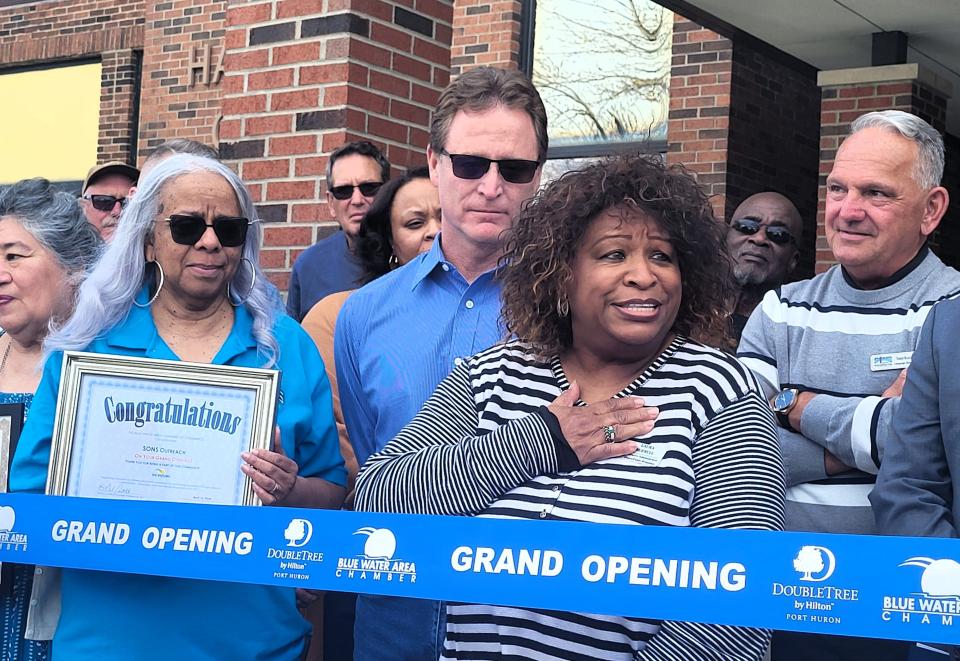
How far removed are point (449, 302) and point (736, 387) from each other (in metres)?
1.11

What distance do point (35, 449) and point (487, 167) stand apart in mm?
1327

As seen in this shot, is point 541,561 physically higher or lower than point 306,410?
lower

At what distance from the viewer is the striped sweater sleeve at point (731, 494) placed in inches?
85.0

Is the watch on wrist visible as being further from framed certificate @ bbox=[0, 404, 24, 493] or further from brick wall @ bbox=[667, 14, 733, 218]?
brick wall @ bbox=[667, 14, 733, 218]

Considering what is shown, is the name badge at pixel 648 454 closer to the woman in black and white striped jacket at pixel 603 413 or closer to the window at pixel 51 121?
the woman in black and white striped jacket at pixel 603 413

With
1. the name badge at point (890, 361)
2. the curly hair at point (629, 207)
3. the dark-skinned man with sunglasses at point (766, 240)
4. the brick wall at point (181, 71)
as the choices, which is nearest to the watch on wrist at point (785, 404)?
the name badge at point (890, 361)

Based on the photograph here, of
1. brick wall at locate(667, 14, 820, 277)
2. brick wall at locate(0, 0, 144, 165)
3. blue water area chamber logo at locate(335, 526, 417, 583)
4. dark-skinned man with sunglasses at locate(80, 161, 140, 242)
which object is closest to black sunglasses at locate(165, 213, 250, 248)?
blue water area chamber logo at locate(335, 526, 417, 583)

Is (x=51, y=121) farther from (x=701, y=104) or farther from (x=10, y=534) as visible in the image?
(x=10, y=534)

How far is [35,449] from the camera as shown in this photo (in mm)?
2898

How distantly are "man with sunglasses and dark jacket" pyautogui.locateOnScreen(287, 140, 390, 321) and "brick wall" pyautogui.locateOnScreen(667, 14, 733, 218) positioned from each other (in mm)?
6080

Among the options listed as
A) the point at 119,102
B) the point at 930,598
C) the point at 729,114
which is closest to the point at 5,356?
the point at 930,598

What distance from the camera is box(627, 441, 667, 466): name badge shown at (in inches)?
88.6

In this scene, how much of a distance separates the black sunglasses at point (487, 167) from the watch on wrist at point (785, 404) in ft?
2.86

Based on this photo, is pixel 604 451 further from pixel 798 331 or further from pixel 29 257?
pixel 29 257
